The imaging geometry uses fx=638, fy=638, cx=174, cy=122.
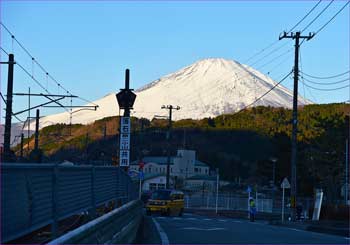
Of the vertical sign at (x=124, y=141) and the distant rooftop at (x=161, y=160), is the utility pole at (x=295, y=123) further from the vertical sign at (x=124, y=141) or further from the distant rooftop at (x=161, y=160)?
the distant rooftop at (x=161, y=160)

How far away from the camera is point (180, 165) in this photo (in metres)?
128

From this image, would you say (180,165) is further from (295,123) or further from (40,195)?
(40,195)

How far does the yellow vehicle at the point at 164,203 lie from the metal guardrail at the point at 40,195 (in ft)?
98.6

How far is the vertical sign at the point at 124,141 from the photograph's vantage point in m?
24.3

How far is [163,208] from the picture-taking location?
137 ft

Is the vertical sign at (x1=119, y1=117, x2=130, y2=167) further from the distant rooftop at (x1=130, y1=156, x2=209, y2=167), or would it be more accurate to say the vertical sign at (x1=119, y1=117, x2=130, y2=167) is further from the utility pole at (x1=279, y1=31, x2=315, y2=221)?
the distant rooftop at (x1=130, y1=156, x2=209, y2=167)

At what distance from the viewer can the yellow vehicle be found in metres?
41.9

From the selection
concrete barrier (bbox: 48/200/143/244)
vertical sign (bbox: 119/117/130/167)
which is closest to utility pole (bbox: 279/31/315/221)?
vertical sign (bbox: 119/117/130/167)

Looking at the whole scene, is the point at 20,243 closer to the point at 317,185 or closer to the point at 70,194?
the point at 70,194

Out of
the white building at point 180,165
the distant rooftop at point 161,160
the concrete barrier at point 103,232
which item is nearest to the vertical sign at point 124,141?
the concrete barrier at point 103,232

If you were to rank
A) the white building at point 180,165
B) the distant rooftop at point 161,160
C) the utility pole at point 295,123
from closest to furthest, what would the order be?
the utility pole at point 295,123, the white building at point 180,165, the distant rooftop at point 161,160

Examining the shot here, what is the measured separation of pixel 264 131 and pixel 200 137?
1844 centimetres

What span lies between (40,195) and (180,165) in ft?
395

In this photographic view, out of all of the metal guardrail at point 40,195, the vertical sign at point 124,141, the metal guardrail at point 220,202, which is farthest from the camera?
the metal guardrail at point 220,202
